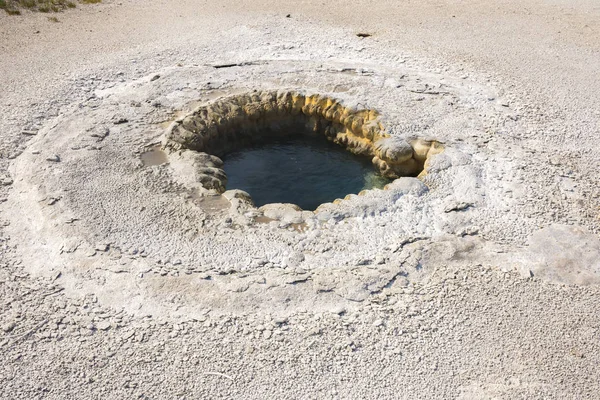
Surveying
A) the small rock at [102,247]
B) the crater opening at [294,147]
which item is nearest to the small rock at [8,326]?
Answer: the small rock at [102,247]

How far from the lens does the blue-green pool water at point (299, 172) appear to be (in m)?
10.4

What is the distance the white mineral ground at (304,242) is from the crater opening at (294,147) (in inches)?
14.6

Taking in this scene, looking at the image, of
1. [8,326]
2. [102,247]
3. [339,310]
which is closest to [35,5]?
[102,247]

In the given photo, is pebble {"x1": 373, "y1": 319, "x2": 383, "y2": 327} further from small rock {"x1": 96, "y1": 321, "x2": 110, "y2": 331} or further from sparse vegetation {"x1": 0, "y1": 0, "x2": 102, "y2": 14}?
sparse vegetation {"x1": 0, "y1": 0, "x2": 102, "y2": 14}

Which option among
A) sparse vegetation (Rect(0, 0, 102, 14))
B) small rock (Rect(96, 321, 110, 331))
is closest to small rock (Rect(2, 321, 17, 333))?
small rock (Rect(96, 321, 110, 331))

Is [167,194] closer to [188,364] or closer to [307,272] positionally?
[307,272]

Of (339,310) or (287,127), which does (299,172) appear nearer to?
(287,127)

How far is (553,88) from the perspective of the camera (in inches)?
474

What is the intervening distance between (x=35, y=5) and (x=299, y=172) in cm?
1061

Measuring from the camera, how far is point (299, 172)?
36.6ft

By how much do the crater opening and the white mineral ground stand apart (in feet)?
1.22

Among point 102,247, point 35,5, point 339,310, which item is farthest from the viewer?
point 35,5

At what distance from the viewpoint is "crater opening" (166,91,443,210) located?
10242 mm

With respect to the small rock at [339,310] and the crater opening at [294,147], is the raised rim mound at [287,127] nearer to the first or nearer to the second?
the crater opening at [294,147]
